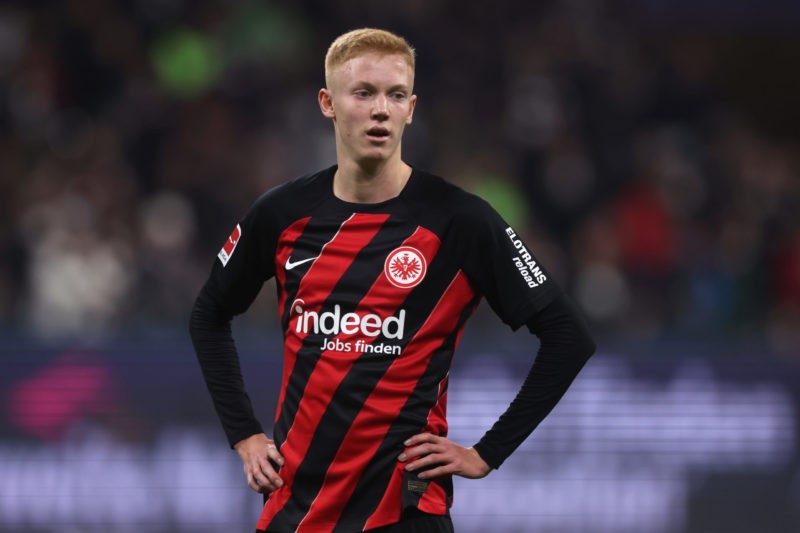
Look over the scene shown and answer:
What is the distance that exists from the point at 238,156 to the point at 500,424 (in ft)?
23.1

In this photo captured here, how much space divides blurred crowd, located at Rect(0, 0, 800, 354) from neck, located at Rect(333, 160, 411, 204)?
Answer: 4930 millimetres

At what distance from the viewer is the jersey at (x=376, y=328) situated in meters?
4.06

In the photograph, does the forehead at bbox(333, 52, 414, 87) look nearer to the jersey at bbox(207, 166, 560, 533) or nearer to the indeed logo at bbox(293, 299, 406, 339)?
the jersey at bbox(207, 166, 560, 533)

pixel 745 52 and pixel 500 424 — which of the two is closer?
pixel 500 424

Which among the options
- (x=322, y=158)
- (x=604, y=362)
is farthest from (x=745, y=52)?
(x=604, y=362)

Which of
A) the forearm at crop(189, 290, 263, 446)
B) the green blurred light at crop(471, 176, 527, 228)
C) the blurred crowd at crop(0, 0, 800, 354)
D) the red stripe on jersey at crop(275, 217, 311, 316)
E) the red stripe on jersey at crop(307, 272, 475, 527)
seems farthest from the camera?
the green blurred light at crop(471, 176, 527, 228)

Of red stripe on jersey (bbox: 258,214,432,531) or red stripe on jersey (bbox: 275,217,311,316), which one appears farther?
red stripe on jersey (bbox: 275,217,311,316)

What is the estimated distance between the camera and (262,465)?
4.22 meters

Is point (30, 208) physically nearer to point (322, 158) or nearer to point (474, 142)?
point (322, 158)

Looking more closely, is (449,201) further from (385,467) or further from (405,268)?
(385,467)

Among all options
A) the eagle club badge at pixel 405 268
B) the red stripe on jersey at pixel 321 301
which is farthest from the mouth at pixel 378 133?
the eagle club badge at pixel 405 268

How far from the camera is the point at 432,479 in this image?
4.12m

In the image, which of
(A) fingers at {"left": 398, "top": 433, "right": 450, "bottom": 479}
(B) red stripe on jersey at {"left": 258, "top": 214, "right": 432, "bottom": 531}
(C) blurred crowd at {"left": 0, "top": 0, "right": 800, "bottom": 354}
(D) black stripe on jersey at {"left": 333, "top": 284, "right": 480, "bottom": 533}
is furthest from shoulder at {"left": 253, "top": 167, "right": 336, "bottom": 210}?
(C) blurred crowd at {"left": 0, "top": 0, "right": 800, "bottom": 354}

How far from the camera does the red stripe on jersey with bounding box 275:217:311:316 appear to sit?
14.0 feet
